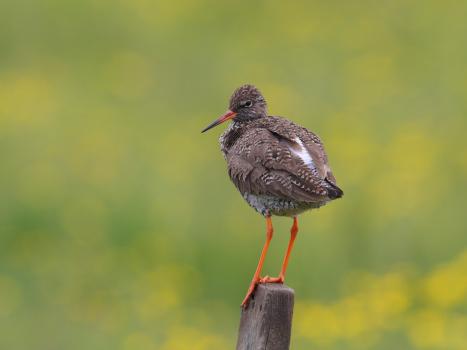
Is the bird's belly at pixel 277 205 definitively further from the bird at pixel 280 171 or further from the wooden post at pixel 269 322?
the wooden post at pixel 269 322

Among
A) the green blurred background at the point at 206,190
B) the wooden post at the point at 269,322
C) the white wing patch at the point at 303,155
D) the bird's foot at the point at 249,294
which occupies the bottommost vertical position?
the wooden post at the point at 269,322

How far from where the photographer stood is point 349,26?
1938cm

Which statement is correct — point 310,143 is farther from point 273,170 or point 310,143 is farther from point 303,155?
point 273,170

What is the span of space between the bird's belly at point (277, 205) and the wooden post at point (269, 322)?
117cm

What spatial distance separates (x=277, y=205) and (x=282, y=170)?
275 millimetres

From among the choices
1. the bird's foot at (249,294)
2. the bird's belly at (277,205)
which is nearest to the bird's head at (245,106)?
the bird's belly at (277,205)

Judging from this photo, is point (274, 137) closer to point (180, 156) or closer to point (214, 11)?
point (180, 156)

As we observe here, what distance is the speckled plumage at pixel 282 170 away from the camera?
272 inches

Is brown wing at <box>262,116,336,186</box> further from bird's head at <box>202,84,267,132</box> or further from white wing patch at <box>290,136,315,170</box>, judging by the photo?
bird's head at <box>202,84,267,132</box>

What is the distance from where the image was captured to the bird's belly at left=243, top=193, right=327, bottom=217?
7.11 m

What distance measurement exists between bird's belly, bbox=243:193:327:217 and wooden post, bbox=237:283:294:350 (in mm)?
1169

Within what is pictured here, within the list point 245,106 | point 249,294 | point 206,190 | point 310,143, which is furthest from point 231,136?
point 206,190

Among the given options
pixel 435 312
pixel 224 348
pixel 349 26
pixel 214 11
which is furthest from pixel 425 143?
pixel 214 11

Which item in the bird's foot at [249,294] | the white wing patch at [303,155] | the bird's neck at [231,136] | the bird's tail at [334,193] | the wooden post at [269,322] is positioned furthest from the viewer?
the bird's neck at [231,136]
